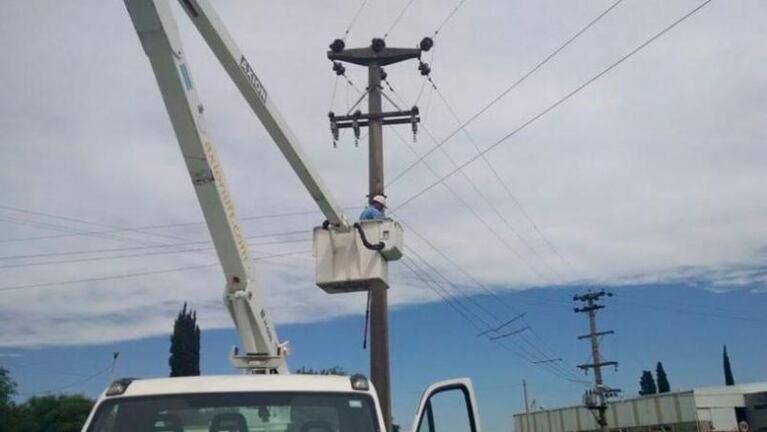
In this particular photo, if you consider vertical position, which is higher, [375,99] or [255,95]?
[375,99]

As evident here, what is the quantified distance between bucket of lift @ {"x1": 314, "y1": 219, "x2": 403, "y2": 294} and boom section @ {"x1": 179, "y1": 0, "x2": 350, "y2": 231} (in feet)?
0.75

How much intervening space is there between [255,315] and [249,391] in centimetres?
440

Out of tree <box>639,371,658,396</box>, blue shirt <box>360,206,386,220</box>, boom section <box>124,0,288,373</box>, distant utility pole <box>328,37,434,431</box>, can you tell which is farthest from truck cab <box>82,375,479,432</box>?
tree <box>639,371,658,396</box>

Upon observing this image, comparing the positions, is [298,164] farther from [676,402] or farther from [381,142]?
[676,402]

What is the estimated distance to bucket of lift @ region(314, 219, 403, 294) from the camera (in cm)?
1116

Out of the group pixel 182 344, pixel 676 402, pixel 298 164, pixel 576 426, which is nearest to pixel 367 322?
pixel 298 164

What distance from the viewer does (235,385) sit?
14.0 ft

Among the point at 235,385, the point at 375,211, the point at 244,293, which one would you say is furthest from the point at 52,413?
the point at 235,385

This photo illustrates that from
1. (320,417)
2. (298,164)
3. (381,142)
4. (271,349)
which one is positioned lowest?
(320,417)

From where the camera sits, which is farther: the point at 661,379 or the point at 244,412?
the point at 661,379

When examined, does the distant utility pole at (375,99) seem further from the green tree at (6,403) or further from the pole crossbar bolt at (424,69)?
the green tree at (6,403)

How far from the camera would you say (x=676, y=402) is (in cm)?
4397

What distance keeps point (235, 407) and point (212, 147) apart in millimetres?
Answer: 4607

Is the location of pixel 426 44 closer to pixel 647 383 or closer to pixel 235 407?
pixel 235 407
